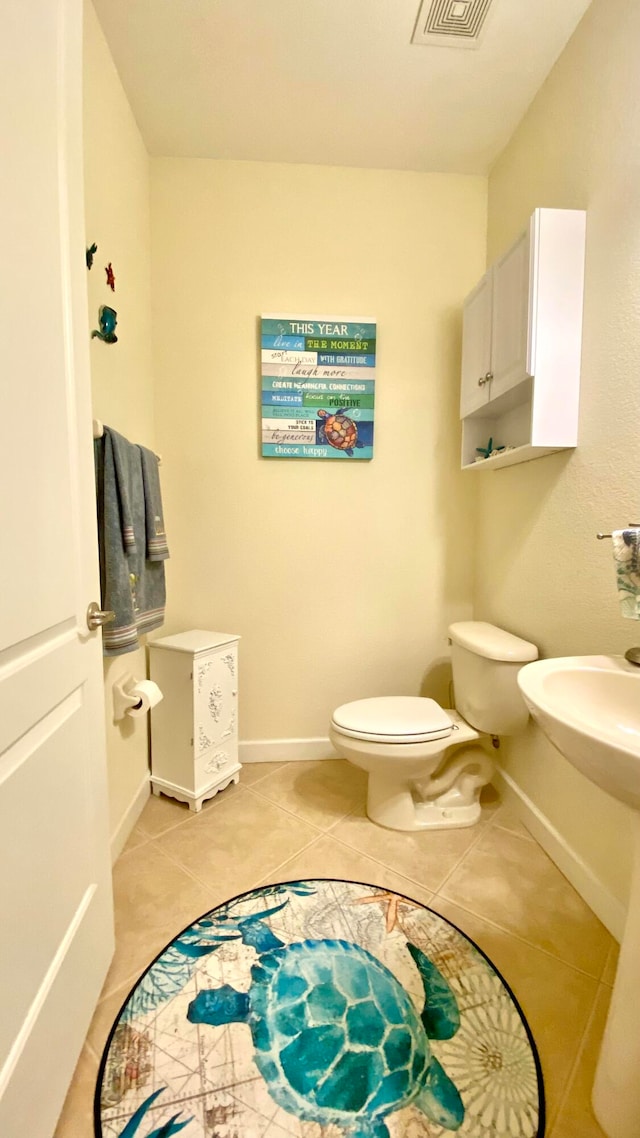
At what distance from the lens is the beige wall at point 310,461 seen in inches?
69.4

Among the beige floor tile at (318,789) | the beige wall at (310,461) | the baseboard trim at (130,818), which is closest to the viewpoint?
the baseboard trim at (130,818)

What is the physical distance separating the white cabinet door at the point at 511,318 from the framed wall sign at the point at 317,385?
0.52 metres

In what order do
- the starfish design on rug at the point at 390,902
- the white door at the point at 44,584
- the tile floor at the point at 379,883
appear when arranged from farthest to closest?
the starfish design on rug at the point at 390,902 < the tile floor at the point at 379,883 < the white door at the point at 44,584

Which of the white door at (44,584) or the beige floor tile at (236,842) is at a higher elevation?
the white door at (44,584)

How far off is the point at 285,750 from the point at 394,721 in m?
0.71

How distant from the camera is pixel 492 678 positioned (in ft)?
4.84

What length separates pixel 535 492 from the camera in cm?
149

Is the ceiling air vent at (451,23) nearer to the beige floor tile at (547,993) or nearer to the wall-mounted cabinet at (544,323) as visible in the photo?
the wall-mounted cabinet at (544,323)

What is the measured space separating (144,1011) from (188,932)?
0.19 metres

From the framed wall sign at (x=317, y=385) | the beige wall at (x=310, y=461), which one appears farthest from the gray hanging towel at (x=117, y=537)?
the framed wall sign at (x=317, y=385)

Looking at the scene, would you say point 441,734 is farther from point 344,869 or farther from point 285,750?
point 285,750

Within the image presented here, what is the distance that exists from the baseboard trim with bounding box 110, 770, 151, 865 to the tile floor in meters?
0.03

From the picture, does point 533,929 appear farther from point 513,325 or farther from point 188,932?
point 513,325

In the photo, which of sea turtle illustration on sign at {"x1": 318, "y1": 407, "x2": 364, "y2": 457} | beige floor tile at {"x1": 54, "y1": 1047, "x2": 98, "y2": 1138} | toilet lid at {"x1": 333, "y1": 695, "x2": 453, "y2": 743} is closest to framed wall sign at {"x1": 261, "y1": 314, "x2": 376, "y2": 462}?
sea turtle illustration on sign at {"x1": 318, "y1": 407, "x2": 364, "y2": 457}
